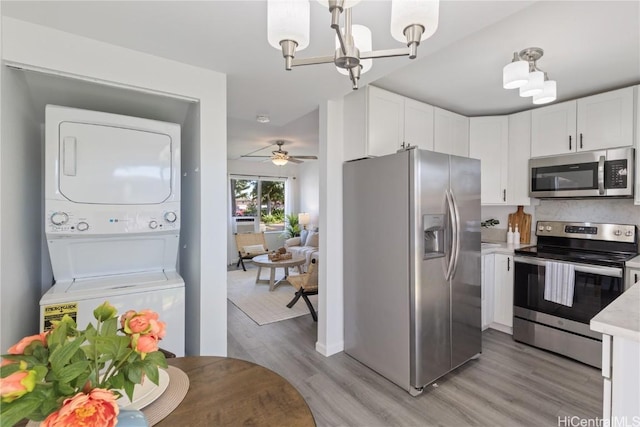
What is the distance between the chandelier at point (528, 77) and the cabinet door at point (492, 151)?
110cm

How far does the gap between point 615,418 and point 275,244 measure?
6868mm

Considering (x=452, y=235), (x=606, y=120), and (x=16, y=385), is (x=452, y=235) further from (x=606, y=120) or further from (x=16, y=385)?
(x=16, y=385)

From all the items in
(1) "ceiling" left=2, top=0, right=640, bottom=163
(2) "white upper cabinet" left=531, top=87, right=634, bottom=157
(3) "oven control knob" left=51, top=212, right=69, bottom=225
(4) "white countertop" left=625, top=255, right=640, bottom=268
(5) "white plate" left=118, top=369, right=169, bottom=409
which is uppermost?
(1) "ceiling" left=2, top=0, right=640, bottom=163

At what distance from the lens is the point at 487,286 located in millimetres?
3031

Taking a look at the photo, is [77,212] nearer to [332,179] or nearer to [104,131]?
[104,131]

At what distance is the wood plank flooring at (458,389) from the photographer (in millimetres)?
1871

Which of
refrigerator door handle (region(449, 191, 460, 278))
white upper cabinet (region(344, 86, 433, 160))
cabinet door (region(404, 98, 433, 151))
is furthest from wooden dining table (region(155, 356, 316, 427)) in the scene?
cabinet door (region(404, 98, 433, 151))

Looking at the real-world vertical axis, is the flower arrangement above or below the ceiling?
below

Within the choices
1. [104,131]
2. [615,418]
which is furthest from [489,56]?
[104,131]

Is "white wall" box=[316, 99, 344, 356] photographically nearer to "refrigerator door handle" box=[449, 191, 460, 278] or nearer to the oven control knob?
"refrigerator door handle" box=[449, 191, 460, 278]

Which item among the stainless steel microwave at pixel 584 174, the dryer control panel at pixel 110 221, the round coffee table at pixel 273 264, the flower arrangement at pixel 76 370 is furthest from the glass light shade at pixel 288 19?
the round coffee table at pixel 273 264

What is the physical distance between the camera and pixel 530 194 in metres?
3.06

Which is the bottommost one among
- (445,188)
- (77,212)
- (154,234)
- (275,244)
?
(275,244)

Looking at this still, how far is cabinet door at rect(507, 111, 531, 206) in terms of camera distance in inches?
122
